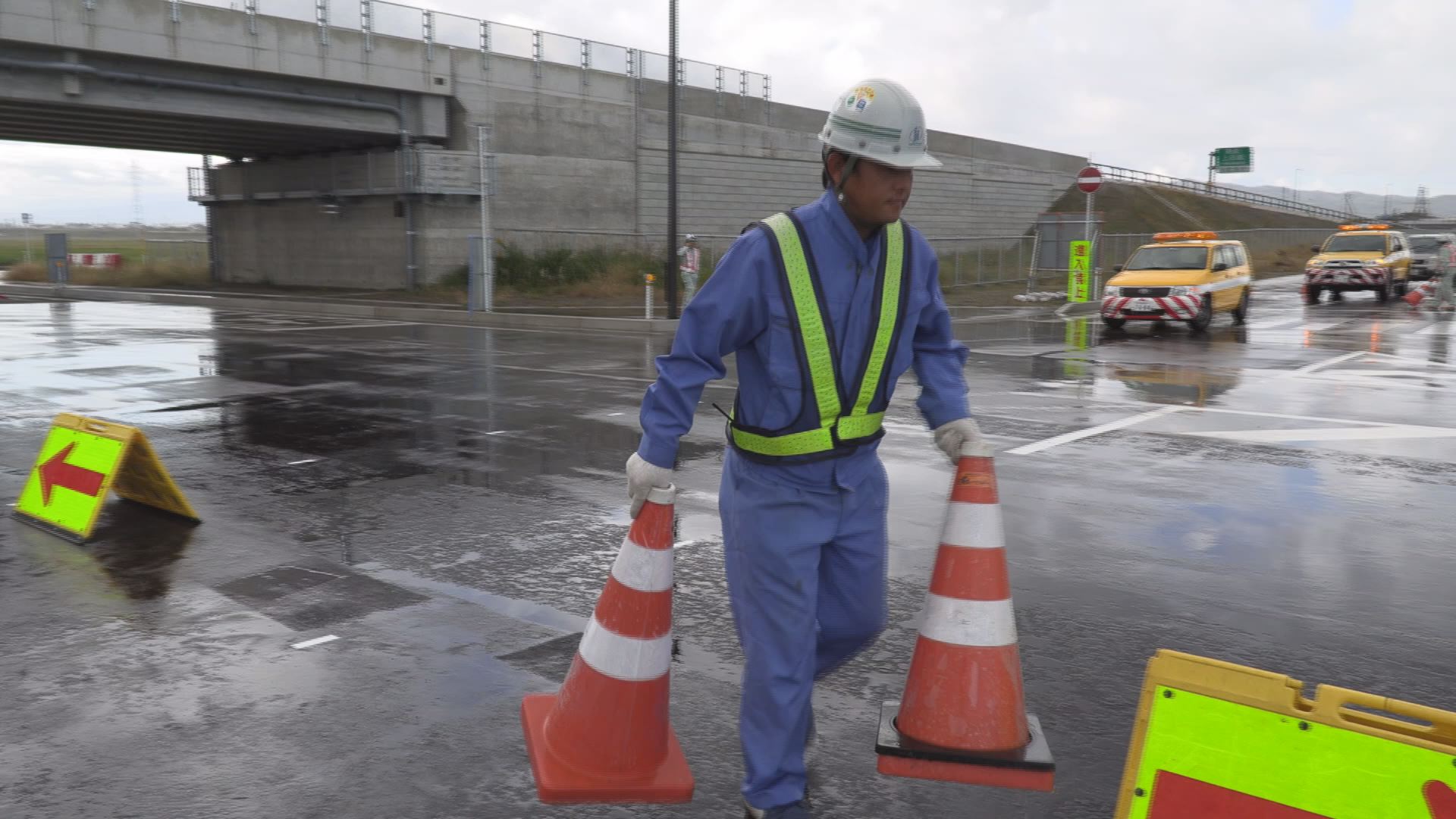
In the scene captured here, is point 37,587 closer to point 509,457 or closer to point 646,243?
point 509,457

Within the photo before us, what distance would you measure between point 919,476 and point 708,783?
4877mm

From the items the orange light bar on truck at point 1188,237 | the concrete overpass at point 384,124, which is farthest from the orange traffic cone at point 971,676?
the concrete overpass at point 384,124

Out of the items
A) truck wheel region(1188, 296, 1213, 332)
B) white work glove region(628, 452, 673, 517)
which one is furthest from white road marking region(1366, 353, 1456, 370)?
white work glove region(628, 452, 673, 517)

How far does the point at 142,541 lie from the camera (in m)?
6.43

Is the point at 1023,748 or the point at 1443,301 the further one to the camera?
the point at 1443,301

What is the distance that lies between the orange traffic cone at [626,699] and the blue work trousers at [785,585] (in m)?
0.25

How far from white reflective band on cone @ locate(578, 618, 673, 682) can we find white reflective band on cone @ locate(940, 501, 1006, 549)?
0.90m

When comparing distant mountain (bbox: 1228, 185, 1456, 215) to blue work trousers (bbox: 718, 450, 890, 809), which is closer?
blue work trousers (bbox: 718, 450, 890, 809)

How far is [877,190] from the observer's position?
3.15 metres

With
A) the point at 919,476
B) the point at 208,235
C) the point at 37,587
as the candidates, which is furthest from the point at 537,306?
the point at 37,587

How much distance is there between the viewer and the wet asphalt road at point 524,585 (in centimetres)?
366

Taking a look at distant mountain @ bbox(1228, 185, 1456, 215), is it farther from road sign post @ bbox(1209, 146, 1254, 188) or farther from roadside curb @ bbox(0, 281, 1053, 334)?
roadside curb @ bbox(0, 281, 1053, 334)

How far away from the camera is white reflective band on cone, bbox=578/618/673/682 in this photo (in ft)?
11.3

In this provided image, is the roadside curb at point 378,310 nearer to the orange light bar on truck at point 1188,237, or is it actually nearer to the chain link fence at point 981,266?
the orange light bar on truck at point 1188,237
